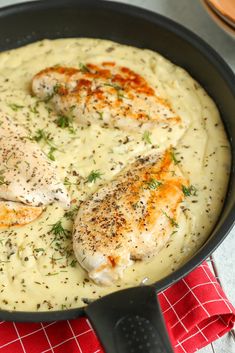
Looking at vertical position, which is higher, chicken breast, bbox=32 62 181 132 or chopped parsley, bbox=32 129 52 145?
chicken breast, bbox=32 62 181 132

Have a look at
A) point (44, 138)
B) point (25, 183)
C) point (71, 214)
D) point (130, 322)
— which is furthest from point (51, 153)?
point (130, 322)

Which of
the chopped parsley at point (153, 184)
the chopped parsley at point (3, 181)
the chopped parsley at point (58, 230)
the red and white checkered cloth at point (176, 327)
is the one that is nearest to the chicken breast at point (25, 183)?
the chopped parsley at point (3, 181)

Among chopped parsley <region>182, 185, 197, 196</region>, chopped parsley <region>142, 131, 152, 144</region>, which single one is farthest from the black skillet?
chopped parsley <region>142, 131, 152, 144</region>

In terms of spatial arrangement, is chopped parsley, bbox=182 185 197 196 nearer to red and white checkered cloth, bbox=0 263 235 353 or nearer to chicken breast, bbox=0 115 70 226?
red and white checkered cloth, bbox=0 263 235 353

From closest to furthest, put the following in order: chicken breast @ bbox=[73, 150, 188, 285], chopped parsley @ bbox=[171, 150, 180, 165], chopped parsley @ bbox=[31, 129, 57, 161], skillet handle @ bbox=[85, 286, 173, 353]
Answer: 1. skillet handle @ bbox=[85, 286, 173, 353]
2. chicken breast @ bbox=[73, 150, 188, 285]
3. chopped parsley @ bbox=[171, 150, 180, 165]
4. chopped parsley @ bbox=[31, 129, 57, 161]

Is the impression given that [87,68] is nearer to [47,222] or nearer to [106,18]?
[106,18]

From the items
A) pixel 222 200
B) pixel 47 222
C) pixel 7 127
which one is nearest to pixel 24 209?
pixel 47 222

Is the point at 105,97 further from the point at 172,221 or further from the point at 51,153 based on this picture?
the point at 172,221

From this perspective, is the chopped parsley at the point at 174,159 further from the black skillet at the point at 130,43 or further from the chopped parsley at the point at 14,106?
the chopped parsley at the point at 14,106
